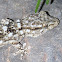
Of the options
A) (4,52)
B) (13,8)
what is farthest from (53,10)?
(4,52)

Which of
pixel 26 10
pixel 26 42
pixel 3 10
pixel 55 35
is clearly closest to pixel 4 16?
pixel 3 10

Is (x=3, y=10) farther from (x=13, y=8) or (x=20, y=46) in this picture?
(x=20, y=46)

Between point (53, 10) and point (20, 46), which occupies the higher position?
point (53, 10)

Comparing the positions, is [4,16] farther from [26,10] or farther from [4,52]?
[4,52]

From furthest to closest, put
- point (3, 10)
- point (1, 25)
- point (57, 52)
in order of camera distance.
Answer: point (3, 10) → point (1, 25) → point (57, 52)

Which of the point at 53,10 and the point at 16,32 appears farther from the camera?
the point at 53,10

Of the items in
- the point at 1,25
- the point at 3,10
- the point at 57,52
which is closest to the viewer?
the point at 57,52
